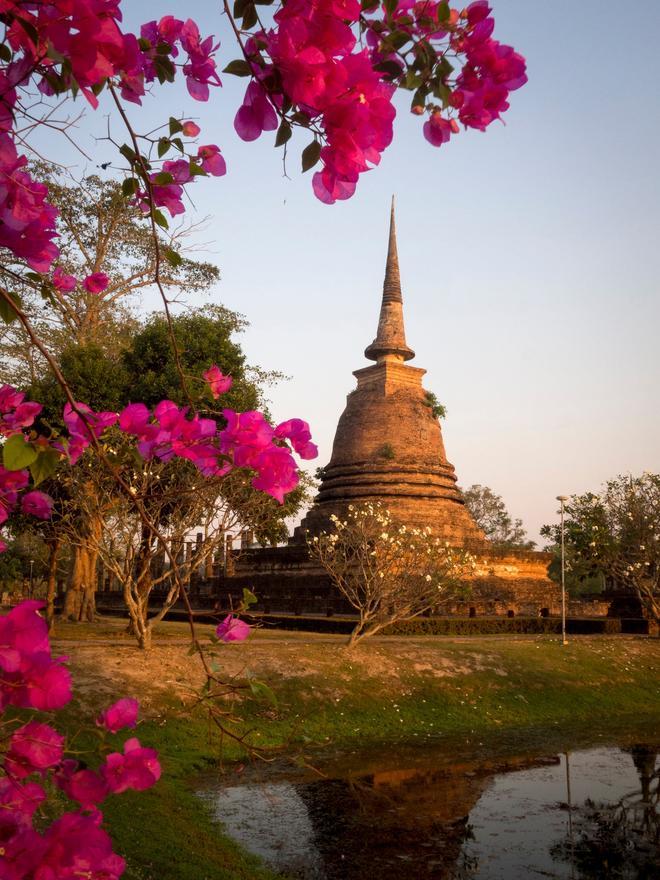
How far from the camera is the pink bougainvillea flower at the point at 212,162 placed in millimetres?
2508

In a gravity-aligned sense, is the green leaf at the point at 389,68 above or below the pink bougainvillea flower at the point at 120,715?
above

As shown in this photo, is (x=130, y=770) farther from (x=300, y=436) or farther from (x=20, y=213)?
(x=20, y=213)

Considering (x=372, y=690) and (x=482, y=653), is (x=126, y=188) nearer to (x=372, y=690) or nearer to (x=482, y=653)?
(x=372, y=690)

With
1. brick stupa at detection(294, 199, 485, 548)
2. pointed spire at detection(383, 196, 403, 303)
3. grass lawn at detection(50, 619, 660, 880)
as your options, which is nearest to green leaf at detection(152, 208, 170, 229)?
grass lawn at detection(50, 619, 660, 880)

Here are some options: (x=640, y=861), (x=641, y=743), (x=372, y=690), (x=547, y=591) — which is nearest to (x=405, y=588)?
(x=372, y=690)

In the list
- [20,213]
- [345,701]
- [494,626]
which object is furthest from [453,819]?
[494,626]

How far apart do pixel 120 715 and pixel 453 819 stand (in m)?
7.92

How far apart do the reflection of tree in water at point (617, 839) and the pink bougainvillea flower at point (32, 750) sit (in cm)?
701

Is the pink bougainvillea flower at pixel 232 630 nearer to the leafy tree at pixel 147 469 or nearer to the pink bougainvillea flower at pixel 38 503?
the pink bougainvillea flower at pixel 38 503

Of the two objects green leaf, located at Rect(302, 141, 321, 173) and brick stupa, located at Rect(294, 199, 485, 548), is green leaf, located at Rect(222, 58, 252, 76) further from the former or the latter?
brick stupa, located at Rect(294, 199, 485, 548)

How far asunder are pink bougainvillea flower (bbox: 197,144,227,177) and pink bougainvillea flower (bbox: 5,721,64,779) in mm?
1643

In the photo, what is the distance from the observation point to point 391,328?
1356 inches

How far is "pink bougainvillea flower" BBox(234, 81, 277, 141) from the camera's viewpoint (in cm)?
167

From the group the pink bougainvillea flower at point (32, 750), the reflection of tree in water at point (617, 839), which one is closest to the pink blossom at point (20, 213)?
the pink bougainvillea flower at point (32, 750)
